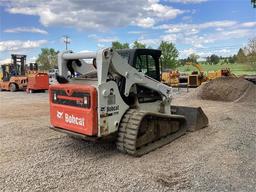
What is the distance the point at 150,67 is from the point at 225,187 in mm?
3508

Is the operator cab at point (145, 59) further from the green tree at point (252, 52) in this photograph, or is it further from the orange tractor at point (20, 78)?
the green tree at point (252, 52)

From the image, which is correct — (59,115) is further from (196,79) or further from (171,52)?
(171,52)

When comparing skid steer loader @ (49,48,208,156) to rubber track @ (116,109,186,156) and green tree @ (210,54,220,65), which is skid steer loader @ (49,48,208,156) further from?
green tree @ (210,54,220,65)

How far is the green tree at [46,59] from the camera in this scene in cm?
7944

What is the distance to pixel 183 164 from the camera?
5.72 m

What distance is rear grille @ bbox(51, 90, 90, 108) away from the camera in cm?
589

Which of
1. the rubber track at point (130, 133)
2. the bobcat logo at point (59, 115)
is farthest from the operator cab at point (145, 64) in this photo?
the bobcat logo at point (59, 115)

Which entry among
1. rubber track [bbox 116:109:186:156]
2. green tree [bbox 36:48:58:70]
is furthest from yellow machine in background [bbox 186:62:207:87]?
green tree [bbox 36:48:58:70]

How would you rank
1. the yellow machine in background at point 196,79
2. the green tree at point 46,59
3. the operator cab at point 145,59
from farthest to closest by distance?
the green tree at point 46,59, the yellow machine in background at point 196,79, the operator cab at point 145,59

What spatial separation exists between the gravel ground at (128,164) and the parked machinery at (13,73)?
1801 centimetres

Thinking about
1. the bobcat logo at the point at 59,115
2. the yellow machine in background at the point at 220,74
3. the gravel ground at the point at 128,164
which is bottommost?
the gravel ground at the point at 128,164

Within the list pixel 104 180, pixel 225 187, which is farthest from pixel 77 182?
pixel 225 187

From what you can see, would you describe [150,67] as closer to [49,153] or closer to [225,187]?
[49,153]

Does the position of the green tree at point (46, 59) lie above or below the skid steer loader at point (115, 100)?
above
